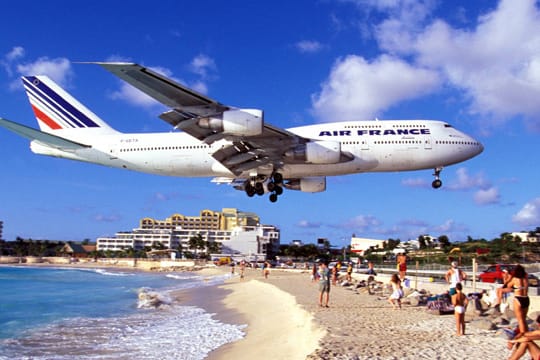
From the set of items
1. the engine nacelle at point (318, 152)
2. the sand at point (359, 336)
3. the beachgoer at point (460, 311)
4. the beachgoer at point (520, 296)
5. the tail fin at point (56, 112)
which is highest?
the tail fin at point (56, 112)

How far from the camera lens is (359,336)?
1523 centimetres

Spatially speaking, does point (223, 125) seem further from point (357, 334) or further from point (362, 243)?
point (362, 243)

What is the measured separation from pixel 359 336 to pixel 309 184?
16.3 meters

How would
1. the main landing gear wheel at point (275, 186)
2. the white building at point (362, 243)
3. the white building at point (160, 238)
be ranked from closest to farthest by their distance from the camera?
the main landing gear wheel at point (275, 186) < the white building at point (362, 243) < the white building at point (160, 238)

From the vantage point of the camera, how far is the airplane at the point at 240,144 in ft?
73.9

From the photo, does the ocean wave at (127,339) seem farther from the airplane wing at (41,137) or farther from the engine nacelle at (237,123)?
the airplane wing at (41,137)

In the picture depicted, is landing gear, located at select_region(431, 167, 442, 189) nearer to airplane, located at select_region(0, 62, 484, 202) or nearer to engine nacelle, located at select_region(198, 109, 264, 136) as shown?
airplane, located at select_region(0, 62, 484, 202)

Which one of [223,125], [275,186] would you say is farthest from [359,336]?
[275,186]

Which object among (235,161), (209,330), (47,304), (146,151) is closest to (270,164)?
(235,161)

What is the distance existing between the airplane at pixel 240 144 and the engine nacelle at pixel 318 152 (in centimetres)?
5

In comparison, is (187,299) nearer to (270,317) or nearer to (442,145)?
(270,317)

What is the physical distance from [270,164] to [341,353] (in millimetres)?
15553

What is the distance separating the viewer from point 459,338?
14.4 metres

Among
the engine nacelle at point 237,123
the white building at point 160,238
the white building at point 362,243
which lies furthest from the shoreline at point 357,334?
the white building at point 160,238
